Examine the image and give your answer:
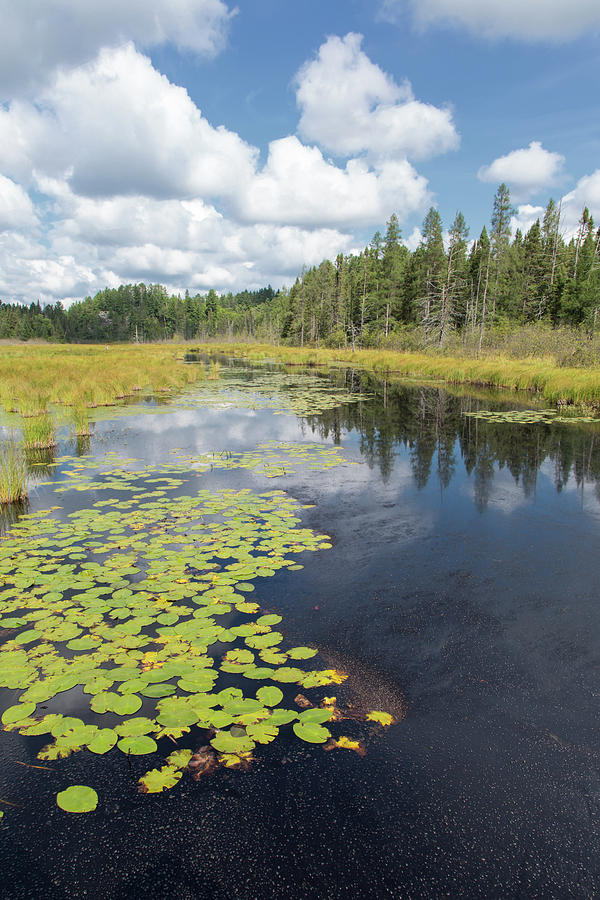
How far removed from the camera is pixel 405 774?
239 cm

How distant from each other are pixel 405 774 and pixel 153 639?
6.37ft

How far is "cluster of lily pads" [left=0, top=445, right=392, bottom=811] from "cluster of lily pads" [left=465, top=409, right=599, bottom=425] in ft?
31.8

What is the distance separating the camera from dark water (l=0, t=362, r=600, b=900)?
194cm

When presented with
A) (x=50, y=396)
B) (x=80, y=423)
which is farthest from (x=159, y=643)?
(x=50, y=396)

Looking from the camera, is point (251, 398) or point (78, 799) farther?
point (251, 398)

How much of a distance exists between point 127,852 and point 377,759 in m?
1.31

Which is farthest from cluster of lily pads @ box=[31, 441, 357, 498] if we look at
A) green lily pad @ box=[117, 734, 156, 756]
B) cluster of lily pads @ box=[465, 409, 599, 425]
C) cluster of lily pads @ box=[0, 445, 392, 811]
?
cluster of lily pads @ box=[465, 409, 599, 425]

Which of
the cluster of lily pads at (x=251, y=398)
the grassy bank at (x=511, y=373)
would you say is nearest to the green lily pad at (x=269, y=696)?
the cluster of lily pads at (x=251, y=398)

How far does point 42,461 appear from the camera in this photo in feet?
28.2

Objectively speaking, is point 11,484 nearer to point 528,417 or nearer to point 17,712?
point 17,712

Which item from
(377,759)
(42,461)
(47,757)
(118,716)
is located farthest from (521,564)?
(42,461)

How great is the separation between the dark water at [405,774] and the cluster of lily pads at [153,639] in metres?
0.13

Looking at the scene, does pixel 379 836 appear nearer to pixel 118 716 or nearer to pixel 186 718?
pixel 186 718

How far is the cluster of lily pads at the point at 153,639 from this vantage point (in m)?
2.57
